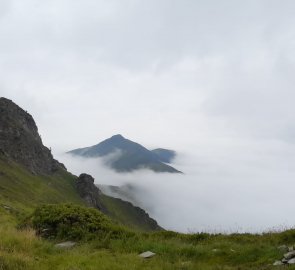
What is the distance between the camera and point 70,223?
2108cm

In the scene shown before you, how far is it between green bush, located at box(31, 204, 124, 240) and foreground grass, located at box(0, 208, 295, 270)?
78 cm

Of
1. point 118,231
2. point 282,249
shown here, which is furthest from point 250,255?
point 118,231

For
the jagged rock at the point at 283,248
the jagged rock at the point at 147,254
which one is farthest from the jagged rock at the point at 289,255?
the jagged rock at the point at 147,254

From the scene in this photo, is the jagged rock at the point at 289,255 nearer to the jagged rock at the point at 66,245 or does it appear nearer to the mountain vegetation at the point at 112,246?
the mountain vegetation at the point at 112,246

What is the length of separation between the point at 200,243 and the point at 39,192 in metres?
159

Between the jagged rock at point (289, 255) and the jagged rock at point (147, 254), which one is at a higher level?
the jagged rock at point (289, 255)

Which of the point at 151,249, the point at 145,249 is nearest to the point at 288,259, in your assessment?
the point at 151,249

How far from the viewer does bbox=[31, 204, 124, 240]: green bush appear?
805 inches

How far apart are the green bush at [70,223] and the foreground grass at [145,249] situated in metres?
0.78

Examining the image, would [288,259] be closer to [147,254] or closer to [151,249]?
[147,254]

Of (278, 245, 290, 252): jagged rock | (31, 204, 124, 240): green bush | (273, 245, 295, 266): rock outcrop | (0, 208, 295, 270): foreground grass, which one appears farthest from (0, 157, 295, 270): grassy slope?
(31, 204, 124, 240): green bush

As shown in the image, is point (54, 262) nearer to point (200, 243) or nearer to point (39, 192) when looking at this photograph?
point (200, 243)

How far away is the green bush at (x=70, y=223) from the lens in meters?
20.4

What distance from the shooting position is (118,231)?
67.1ft
